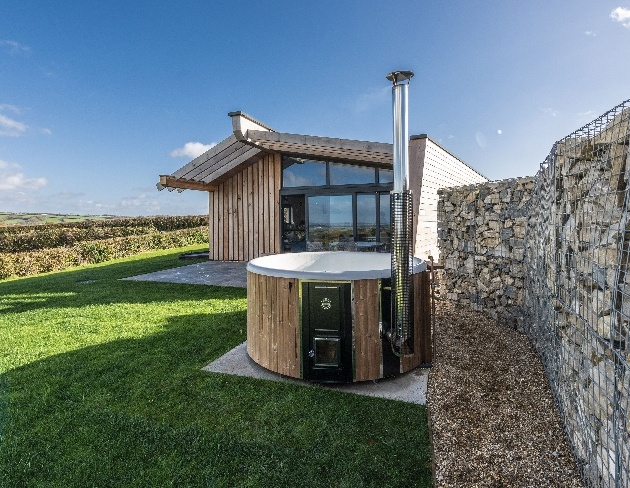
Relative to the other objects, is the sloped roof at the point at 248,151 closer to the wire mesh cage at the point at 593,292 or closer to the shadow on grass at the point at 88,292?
the shadow on grass at the point at 88,292

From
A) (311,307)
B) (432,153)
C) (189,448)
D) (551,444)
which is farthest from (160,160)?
(551,444)

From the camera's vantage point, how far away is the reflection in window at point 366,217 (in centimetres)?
826

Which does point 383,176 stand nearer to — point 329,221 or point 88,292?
point 329,221

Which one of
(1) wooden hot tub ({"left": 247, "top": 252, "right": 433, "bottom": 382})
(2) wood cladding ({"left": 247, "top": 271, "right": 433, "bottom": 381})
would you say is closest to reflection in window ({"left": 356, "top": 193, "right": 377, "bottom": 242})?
(2) wood cladding ({"left": 247, "top": 271, "right": 433, "bottom": 381})

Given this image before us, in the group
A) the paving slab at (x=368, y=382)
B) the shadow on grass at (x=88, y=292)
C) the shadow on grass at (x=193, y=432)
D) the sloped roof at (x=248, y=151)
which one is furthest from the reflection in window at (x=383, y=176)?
the shadow on grass at (x=193, y=432)

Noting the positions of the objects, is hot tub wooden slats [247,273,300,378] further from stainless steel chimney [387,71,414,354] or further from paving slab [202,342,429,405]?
stainless steel chimney [387,71,414,354]

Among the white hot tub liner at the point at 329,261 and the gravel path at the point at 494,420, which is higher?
Answer: the white hot tub liner at the point at 329,261

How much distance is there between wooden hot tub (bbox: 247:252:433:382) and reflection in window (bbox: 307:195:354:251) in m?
5.49

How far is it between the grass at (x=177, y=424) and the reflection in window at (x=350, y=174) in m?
5.32

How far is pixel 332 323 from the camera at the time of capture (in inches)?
116

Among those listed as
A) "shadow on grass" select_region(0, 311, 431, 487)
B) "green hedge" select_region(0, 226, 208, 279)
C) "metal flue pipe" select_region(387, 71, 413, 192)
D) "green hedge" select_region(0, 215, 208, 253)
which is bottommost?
"shadow on grass" select_region(0, 311, 431, 487)

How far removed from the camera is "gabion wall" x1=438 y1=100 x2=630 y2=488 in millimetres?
1396

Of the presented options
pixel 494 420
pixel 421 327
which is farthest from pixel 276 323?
pixel 494 420

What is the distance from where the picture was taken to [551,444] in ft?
7.24
